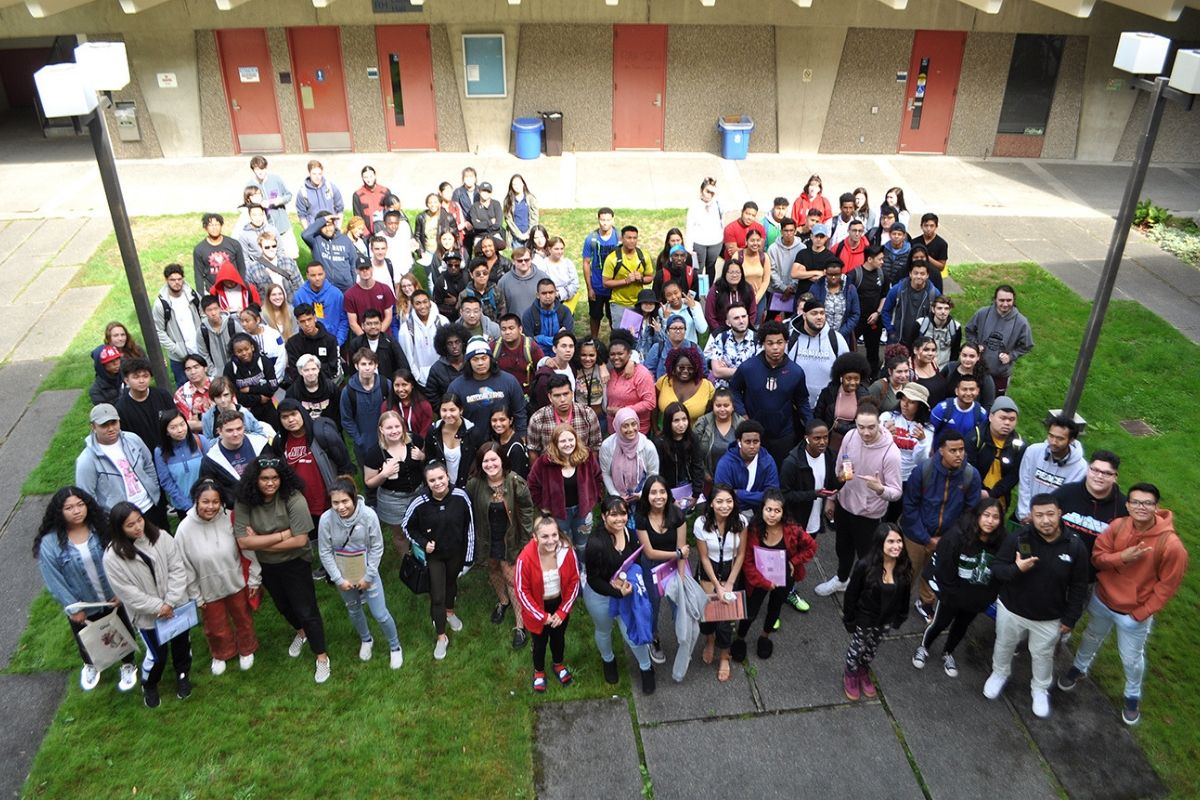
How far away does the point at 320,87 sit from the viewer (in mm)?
18375

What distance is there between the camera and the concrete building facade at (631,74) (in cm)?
1747

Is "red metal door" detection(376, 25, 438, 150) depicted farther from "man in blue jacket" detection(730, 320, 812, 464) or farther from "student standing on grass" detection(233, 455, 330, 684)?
"student standing on grass" detection(233, 455, 330, 684)

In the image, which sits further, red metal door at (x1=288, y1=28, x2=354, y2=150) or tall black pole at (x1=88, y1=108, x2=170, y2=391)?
red metal door at (x1=288, y1=28, x2=354, y2=150)

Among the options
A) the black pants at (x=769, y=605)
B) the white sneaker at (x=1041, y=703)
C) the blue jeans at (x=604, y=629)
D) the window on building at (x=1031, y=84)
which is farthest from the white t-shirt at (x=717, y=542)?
the window on building at (x=1031, y=84)

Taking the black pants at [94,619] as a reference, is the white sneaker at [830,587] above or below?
below

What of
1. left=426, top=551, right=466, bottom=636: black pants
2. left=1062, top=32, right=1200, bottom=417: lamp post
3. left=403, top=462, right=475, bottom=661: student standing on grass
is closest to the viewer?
left=403, top=462, right=475, bottom=661: student standing on grass

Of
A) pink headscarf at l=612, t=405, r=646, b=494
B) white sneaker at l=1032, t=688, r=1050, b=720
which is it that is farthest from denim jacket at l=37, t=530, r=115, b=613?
white sneaker at l=1032, t=688, r=1050, b=720

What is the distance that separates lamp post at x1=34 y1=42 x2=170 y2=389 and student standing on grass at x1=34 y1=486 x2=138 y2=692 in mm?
2093

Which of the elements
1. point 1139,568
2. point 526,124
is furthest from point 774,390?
point 526,124

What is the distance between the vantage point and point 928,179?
57.8ft

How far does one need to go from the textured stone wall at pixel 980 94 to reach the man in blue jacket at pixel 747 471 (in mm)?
15080

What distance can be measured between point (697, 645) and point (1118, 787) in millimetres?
2888

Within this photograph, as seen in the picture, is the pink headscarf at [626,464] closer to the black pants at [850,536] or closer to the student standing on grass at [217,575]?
the black pants at [850,536]

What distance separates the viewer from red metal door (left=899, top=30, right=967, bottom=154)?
58.9 feet
